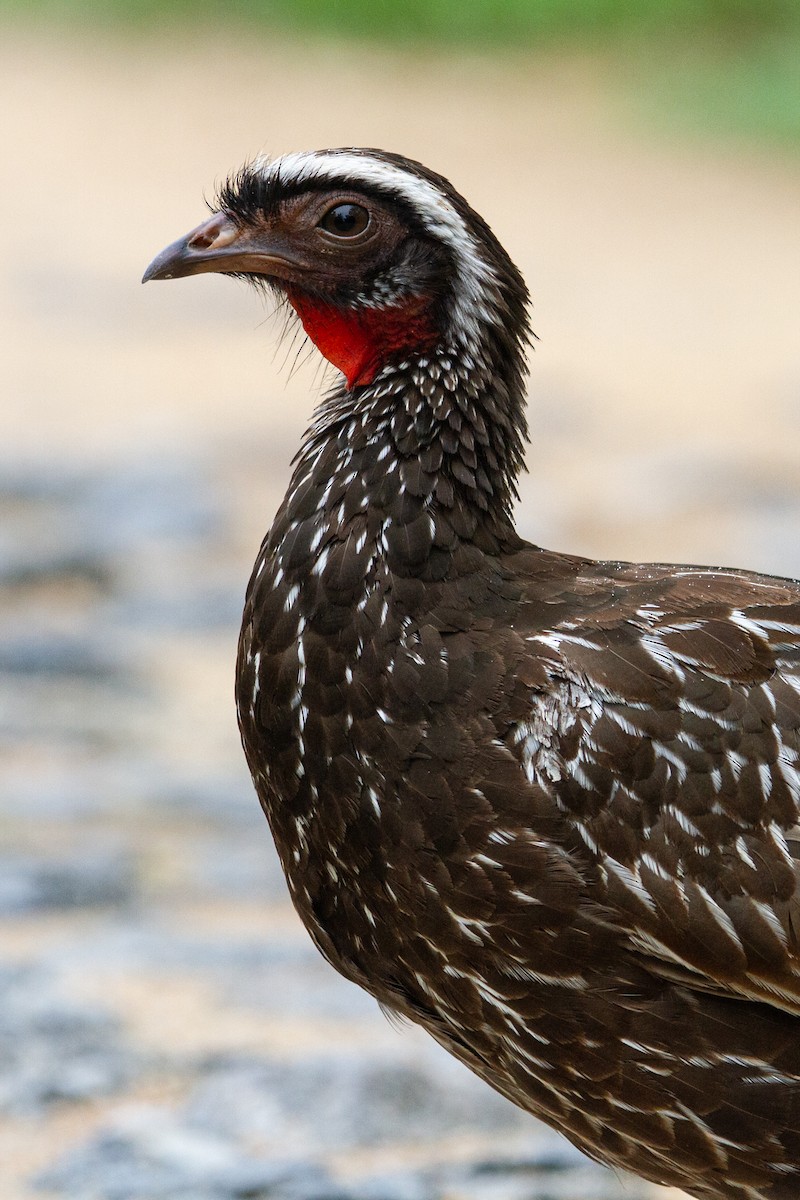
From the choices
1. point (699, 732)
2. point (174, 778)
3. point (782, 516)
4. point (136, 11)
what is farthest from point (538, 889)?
point (136, 11)

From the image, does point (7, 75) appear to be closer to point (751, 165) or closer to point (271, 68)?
point (271, 68)

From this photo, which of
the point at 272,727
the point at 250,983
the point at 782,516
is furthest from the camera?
the point at 782,516

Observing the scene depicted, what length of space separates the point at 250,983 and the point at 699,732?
222 centimetres

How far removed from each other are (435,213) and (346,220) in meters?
0.19

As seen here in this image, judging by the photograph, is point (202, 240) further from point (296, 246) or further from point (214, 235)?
point (296, 246)

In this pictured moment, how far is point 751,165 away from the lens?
53.6 ft

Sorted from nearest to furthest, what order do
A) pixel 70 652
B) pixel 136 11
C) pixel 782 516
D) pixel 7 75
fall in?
1. pixel 70 652
2. pixel 782 516
3. pixel 7 75
4. pixel 136 11

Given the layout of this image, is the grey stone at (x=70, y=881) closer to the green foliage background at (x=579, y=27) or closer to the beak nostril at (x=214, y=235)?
the beak nostril at (x=214, y=235)

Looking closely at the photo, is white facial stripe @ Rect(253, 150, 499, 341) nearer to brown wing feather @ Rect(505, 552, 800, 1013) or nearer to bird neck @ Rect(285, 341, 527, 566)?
bird neck @ Rect(285, 341, 527, 566)

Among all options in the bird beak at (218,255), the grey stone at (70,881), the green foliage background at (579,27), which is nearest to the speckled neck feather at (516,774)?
the bird beak at (218,255)

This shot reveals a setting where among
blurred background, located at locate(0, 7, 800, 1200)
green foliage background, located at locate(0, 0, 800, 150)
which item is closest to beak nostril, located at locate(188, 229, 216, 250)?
blurred background, located at locate(0, 7, 800, 1200)

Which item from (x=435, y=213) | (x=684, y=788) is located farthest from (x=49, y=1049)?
(x=435, y=213)

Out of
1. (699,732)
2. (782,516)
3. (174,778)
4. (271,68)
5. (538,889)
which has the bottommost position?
(538,889)

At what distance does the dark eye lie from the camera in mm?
3688
